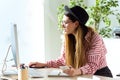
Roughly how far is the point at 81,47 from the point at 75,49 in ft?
0.37

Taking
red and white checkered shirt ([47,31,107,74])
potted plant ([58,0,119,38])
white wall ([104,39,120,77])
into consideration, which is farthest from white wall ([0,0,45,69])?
red and white checkered shirt ([47,31,107,74])

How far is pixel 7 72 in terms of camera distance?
232 centimetres

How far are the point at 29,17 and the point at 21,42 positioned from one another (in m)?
0.41

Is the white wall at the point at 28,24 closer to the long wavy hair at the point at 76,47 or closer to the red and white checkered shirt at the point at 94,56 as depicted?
the long wavy hair at the point at 76,47

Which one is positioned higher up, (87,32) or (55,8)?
(55,8)

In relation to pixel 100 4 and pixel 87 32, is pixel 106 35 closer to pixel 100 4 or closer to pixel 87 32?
pixel 100 4

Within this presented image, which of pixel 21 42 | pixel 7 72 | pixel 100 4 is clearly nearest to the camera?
pixel 7 72

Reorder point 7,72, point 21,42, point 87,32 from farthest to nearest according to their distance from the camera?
point 21,42 < point 87,32 < point 7,72

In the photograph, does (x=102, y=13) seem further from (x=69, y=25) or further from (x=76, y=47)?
(x=76, y=47)

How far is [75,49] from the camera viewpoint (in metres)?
2.60

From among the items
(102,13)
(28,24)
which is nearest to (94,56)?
(102,13)

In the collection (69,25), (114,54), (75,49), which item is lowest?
(114,54)

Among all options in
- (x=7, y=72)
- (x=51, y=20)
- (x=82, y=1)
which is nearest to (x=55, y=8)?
(x=51, y=20)

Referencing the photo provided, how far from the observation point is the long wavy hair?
2.50 metres
